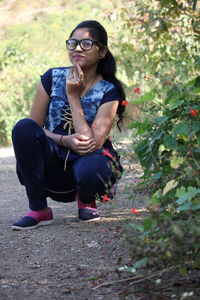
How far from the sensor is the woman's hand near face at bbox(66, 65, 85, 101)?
4.13 meters

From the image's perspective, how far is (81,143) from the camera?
4.05 metres

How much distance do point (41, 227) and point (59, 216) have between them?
1.74 ft

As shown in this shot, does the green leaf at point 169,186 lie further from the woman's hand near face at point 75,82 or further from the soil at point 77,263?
the woman's hand near face at point 75,82

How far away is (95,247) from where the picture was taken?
3662mm

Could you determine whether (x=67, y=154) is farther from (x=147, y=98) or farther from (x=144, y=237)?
(x=144, y=237)

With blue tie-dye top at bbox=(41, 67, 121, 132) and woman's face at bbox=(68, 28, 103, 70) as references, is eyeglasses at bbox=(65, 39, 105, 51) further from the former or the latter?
blue tie-dye top at bbox=(41, 67, 121, 132)

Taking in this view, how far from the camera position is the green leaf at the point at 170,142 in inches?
122

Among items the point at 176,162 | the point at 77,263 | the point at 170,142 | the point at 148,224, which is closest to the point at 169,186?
the point at 176,162

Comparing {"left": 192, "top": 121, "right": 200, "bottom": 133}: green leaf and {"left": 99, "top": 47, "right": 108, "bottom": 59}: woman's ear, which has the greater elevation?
{"left": 99, "top": 47, "right": 108, "bottom": 59}: woman's ear

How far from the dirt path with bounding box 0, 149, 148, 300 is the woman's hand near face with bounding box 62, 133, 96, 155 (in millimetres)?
358

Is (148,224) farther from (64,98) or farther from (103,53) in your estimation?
(103,53)

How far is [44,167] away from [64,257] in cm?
83

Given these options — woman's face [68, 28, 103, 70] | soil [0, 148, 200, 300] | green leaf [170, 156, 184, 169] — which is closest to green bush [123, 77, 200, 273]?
green leaf [170, 156, 184, 169]

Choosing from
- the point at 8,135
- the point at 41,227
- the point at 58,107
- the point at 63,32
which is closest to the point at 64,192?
the point at 41,227
